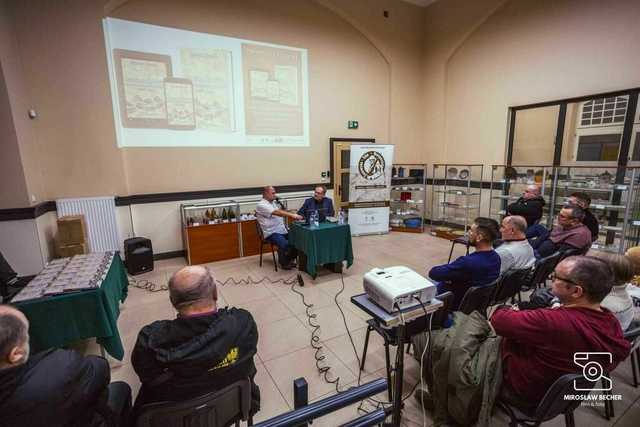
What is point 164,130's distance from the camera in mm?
4621

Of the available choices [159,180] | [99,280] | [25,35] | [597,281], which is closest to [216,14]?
[25,35]

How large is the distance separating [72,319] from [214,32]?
171 inches

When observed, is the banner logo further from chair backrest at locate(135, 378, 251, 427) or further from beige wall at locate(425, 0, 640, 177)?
chair backrest at locate(135, 378, 251, 427)

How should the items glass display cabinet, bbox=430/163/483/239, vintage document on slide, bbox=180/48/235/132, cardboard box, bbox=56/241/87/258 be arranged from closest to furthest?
cardboard box, bbox=56/241/87/258 < vintage document on slide, bbox=180/48/235/132 < glass display cabinet, bbox=430/163/483/239

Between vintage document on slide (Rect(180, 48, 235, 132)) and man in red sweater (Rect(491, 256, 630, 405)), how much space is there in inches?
185

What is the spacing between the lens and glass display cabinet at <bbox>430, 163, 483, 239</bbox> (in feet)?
20.2

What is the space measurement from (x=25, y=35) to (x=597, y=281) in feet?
19.1

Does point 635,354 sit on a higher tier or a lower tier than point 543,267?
lower

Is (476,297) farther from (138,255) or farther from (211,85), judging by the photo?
(211,85)

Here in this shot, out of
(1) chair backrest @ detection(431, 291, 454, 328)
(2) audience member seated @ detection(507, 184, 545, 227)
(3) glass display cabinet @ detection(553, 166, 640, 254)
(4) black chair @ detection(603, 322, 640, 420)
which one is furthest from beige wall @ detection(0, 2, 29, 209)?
(3) glass display cabinet @ detection(553, 166, 640, 254)

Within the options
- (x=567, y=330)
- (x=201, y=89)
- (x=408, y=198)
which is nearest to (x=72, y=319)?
(x=567, y=330)

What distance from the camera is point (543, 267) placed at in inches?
115

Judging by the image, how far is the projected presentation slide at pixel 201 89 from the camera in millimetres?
4320

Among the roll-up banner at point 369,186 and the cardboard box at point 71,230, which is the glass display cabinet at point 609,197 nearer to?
the roll-up banner at point 369,186
